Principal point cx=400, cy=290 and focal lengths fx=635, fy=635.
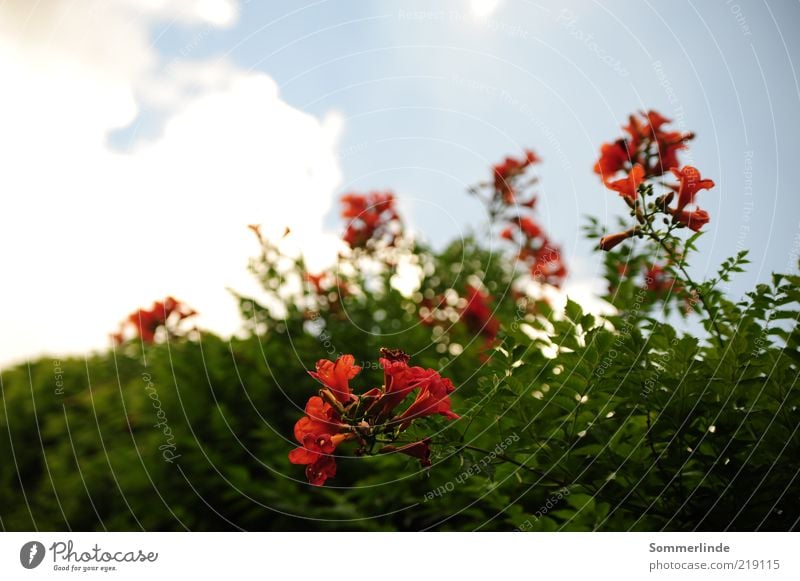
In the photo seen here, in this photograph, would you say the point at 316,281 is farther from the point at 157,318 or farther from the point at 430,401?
the point at 430,401

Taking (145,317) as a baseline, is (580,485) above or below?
below

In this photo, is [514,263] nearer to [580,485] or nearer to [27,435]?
[580,485]

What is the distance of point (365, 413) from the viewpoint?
6.39ft

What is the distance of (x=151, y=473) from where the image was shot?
4.21m

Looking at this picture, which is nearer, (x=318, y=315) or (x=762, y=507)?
(x=762, y=507)

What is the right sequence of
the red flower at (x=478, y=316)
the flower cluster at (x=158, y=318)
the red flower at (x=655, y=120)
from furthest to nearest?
1. the red flower at (x=478, y=316)
2. the flower cluster at (x=158, y=318)
3. the red flower at (x=655, y=120)

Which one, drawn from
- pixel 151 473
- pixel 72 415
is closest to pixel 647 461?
pixel 151 473

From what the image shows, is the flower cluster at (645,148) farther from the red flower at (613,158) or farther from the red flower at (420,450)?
the red flower at (420,450)

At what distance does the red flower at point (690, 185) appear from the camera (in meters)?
2.06

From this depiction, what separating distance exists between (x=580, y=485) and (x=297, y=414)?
2.61m

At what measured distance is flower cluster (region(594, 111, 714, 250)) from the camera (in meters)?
2.07
